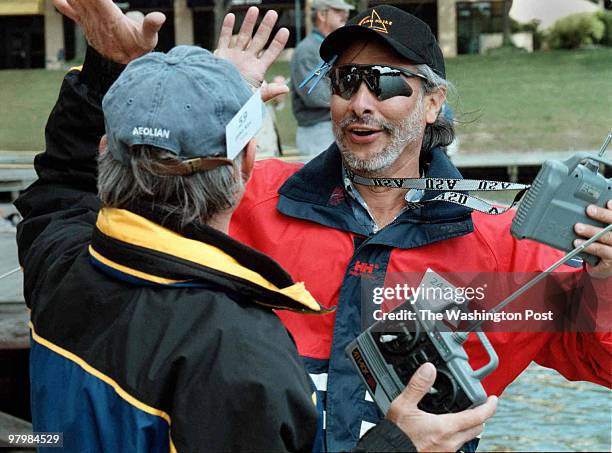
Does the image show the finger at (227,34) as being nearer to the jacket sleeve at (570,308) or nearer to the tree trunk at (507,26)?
the jacket sleeve at (570,308)

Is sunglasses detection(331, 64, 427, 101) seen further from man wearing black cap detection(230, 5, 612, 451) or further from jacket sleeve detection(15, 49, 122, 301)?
jacket sleeve detection(15, 49, 122, 301)

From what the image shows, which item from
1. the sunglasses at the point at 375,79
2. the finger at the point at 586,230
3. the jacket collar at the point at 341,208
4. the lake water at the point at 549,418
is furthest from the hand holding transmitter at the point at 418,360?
the lake water at the point at 549,418

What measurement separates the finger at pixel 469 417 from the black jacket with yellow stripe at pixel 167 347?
0.31 meters

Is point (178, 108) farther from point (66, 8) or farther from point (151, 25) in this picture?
point (66, 8)

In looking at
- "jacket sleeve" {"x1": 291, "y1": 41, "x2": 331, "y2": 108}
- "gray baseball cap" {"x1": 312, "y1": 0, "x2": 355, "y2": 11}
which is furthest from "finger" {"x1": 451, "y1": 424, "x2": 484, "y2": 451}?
"gray baseball cap" {"x1": 312, "y1": 0, "x2": 355, "y2": 11}

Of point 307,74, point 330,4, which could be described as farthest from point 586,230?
point 330,4

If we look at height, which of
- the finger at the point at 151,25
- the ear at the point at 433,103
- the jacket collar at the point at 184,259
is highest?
the finger at the point at 151,25

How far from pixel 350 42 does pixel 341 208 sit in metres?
0.52

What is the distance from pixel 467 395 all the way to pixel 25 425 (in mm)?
3082

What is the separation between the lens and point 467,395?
2.09 m

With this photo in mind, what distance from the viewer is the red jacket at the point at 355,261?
2.88 metres

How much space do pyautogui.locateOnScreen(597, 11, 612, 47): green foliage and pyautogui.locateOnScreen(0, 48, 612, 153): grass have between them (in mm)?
55

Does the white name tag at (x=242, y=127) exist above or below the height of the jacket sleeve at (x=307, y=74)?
above

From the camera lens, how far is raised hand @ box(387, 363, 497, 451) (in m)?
2.03
